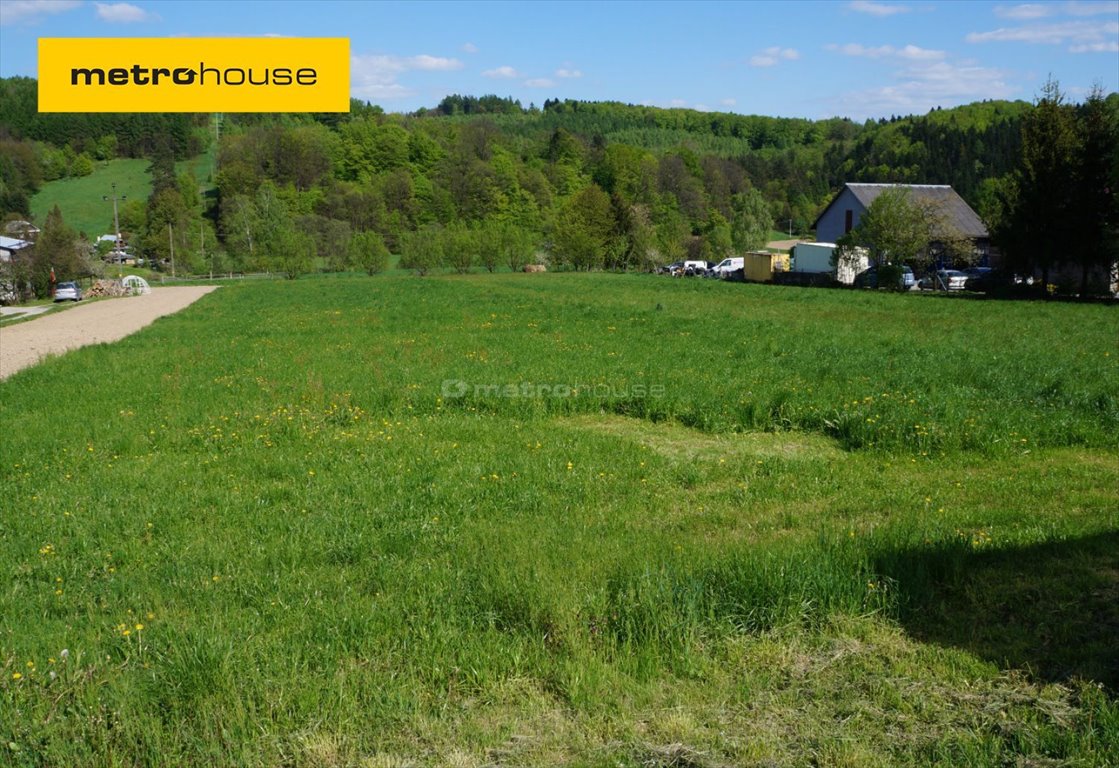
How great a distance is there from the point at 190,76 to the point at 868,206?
167 feet

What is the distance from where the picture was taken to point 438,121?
161 meters

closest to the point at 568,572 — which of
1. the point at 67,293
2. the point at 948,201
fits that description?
the point at 67,293

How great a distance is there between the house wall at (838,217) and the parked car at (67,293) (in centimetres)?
5626

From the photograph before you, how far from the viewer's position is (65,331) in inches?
1144

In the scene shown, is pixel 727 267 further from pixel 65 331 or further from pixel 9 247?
pixel 9 247

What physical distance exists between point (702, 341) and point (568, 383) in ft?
22.1

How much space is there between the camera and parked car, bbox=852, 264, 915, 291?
4841cm

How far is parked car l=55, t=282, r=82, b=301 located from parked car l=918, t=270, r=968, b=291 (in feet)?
175

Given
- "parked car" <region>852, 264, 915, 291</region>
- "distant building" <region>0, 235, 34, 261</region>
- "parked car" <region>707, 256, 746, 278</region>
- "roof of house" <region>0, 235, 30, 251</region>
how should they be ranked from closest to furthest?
"parked car" <region>852, 264, 915, 291</region> < "distant building" <region>0, 235, 34, 261</region> < "roof of house" <region>0, 235, 30, 251</region> < "parked car" <region>707, 256, 746, 278</region>

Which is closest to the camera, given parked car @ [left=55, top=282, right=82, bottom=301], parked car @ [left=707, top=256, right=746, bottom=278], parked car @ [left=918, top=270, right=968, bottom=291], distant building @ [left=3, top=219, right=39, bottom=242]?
parked car @ [left=918, top=270, right=968, bottom=291]

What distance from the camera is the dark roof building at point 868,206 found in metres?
62.8

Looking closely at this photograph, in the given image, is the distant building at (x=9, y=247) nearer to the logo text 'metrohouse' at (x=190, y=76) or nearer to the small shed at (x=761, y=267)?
the logo text 'metrohouse' at (x=190, y=76)

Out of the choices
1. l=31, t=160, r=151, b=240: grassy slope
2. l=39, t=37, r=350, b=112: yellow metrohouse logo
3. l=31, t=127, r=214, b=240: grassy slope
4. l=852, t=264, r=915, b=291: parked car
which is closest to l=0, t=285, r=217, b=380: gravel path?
l=39, t=37, r=350, b=112: yellow metrohouse logo

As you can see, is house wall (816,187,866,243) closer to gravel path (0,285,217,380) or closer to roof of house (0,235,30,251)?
gravel path (0,285,217,380)
